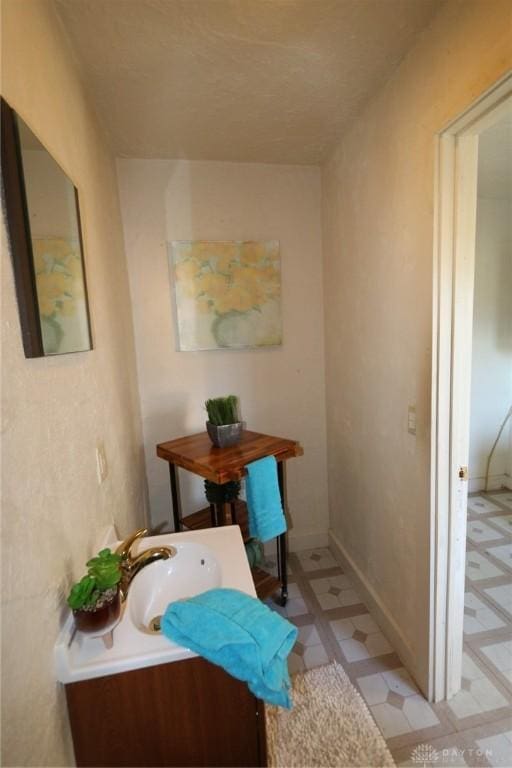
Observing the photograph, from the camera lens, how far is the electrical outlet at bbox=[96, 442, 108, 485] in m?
1.03

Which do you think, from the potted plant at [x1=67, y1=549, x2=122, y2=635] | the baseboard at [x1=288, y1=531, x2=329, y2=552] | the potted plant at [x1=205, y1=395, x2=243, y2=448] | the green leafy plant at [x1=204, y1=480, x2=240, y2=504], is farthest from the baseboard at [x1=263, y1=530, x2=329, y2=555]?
the potted plant at [x1=67, y1=549, x2=122, y2=635]

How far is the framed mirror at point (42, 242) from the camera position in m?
0.60

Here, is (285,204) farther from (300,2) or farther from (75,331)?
(75,331)

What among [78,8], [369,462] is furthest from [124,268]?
[369,462]

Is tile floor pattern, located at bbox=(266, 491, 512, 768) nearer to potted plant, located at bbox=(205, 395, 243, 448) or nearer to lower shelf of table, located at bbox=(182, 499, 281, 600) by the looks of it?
lower shelf of table, located at bbox=(182, 499, 281, 600)

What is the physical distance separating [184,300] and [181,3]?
1127mm

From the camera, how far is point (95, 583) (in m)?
0.71

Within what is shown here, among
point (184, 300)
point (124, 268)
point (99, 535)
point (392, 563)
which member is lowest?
point (392, 563)

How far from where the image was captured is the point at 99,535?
3.24 ft

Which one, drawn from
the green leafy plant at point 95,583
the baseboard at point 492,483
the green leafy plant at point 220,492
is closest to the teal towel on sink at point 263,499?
the green leafy plant at point 220,492

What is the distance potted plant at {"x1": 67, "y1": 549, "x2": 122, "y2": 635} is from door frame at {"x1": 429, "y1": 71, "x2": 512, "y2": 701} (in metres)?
1.03

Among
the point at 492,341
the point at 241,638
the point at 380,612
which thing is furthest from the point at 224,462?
the point at 492,341

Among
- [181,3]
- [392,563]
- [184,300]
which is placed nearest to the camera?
[181,3]

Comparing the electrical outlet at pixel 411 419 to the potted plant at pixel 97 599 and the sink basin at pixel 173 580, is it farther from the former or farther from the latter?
the potted plant at pixel 97 599
